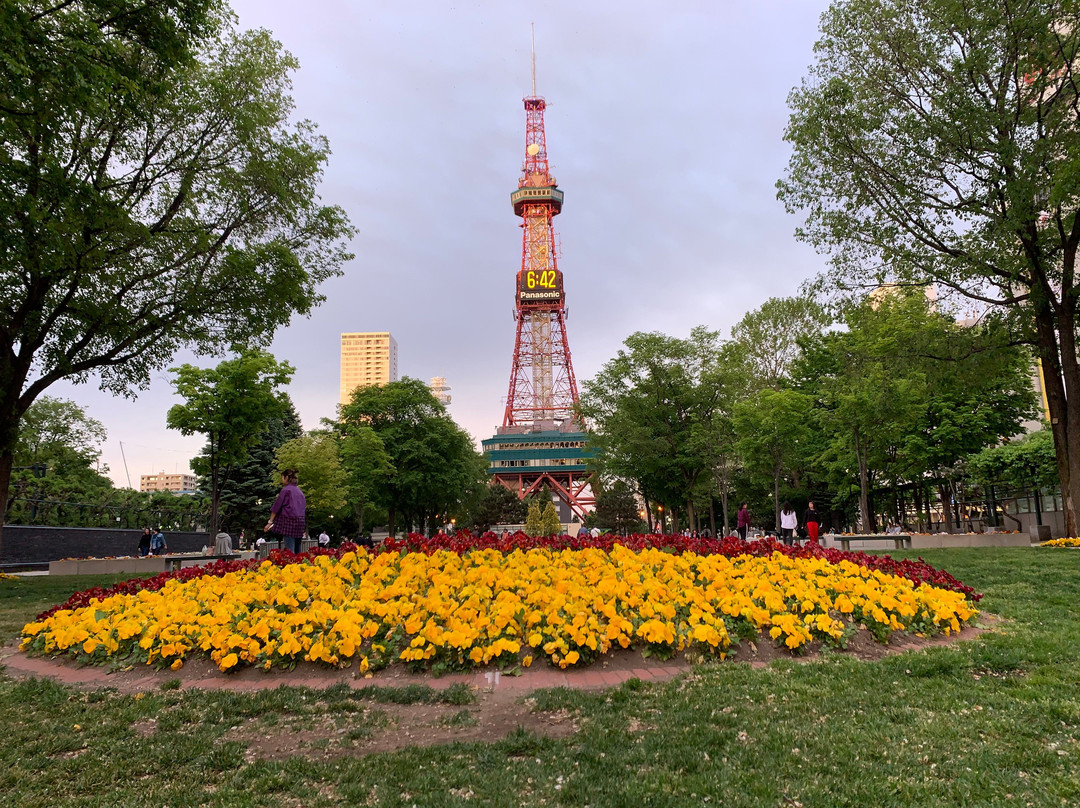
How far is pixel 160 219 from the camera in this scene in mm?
14664

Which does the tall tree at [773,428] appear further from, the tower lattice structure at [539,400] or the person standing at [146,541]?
the tower lattice structure at [539,400]

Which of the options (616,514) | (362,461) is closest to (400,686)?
(362,461)

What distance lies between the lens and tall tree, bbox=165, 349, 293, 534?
21328 millimetres

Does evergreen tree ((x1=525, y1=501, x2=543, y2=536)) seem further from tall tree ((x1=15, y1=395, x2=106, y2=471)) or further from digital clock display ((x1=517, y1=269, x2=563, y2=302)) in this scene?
digital clock display ((x1=517, y1=269, x2=563, y2=302))

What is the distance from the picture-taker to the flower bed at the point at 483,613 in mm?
5207

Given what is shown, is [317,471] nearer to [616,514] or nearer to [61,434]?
[61,434]

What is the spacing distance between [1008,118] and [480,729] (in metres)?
16.4

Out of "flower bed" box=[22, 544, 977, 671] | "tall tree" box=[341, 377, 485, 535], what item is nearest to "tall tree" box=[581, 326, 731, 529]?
"tall tree" box=[341, 377, 485, 535]

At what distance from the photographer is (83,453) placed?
1783 inches

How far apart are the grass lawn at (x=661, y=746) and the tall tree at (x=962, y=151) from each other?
12.7m

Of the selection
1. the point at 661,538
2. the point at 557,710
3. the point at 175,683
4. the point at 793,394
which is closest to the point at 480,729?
the point at 557,710

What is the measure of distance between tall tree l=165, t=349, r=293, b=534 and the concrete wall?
3.11 metres

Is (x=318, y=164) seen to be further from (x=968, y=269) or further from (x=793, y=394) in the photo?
(x=793, y=394)

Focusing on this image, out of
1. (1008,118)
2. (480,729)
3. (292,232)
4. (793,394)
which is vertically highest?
(1008,118)
